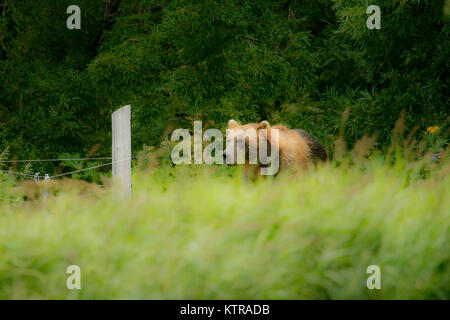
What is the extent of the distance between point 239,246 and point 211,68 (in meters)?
6.85

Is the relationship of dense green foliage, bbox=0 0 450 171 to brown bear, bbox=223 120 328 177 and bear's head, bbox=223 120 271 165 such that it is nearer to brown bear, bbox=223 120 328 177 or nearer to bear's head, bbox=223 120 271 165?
brown bear, bbox=223 120 328 177

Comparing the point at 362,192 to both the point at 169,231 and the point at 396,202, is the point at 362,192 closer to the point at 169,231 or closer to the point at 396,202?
the point at 396,202

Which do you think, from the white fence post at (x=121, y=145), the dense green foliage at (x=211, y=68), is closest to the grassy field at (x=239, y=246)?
the white fence post at (x=121, y=145)

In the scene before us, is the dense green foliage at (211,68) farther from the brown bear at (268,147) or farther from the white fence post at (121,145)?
the white fence post at (121,145)

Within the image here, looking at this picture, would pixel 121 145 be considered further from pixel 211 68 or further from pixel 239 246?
pixel 211 68

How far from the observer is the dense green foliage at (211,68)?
10.2 metres

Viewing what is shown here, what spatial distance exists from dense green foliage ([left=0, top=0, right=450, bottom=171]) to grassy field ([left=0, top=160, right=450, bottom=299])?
512 cm

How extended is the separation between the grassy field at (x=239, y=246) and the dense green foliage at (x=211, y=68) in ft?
16.8

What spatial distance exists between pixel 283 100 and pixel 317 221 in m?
9.67

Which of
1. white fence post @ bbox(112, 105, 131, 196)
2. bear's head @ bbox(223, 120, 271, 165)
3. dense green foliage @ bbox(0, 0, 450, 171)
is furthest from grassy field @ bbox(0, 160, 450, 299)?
dense green foliage @ bbox(0, 0, 450, 171)

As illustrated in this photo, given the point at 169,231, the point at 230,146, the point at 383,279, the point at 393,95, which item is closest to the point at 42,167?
the point at 230,146

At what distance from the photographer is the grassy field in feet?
14.2

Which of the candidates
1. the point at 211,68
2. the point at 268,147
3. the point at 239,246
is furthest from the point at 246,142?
the point at 211,68

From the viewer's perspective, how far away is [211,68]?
10992 millimetres
